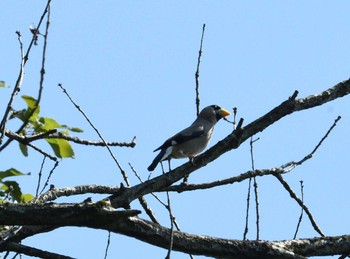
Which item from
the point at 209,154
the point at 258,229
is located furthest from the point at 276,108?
the point at 258,229

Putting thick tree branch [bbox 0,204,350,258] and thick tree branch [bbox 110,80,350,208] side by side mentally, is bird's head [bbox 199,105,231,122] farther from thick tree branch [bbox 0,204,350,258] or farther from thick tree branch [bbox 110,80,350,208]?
thick tree branch [bbox 0,204,350,258]

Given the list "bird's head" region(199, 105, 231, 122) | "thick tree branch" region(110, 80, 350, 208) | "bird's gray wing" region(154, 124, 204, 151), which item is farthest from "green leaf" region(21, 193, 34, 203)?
"bird's head" region(199, 105, 231, 122)

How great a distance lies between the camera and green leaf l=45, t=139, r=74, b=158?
4262 millimetres

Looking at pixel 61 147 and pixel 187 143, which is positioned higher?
pixel 187 143

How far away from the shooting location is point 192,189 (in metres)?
5.12

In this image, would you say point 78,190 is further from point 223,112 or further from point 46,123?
point 223,112

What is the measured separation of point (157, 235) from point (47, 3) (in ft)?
4.51

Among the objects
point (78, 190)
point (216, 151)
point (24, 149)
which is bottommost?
point (24, 149)

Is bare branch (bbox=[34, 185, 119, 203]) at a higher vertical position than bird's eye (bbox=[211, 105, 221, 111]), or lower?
lower

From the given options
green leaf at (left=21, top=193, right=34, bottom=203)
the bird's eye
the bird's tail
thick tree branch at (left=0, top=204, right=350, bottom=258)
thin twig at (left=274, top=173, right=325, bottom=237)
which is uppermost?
the bird's eye

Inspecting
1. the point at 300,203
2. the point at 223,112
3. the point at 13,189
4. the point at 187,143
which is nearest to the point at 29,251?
the point at 13,189

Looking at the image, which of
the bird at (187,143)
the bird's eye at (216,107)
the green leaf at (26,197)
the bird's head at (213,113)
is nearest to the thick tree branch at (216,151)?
the green leaf at (26,197)

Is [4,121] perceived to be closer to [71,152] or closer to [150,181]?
[71,152]

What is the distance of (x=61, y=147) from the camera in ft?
14.0
